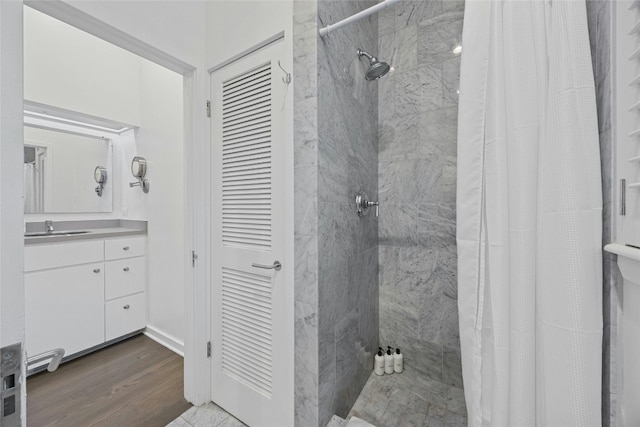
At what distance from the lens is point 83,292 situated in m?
2.15

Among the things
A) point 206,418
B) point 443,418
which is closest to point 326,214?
point 443,418

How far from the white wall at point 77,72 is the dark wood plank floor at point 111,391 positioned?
2.11 meters

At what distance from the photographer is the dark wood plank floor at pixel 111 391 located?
154 cm

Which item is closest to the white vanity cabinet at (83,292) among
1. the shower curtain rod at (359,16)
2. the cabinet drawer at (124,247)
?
the cabinet drawer at (124,247)

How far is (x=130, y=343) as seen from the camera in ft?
7.82

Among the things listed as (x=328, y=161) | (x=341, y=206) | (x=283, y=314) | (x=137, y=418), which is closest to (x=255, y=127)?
(x=328, y=161)

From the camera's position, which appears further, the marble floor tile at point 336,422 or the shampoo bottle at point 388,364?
the shampoo bottle at point 388,364

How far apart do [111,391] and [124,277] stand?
974 mm

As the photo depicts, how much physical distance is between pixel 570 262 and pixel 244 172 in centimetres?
140

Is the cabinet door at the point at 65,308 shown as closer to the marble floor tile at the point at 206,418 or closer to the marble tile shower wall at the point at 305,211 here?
the marble floor tile at the point at 206,418

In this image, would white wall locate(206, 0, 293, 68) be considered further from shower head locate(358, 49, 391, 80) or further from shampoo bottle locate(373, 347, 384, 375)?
shampoo bottle locate(373, 347, 384, 375)

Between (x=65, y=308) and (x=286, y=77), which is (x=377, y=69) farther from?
(x=65, y=308)

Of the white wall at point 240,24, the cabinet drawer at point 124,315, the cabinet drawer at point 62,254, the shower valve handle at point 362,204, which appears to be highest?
the white wall at point 240,24

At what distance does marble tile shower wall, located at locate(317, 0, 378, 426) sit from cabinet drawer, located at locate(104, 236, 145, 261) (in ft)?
7.03
